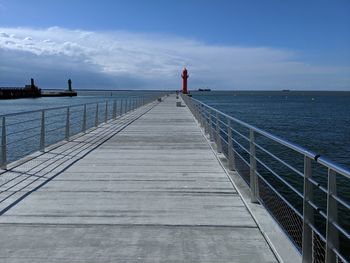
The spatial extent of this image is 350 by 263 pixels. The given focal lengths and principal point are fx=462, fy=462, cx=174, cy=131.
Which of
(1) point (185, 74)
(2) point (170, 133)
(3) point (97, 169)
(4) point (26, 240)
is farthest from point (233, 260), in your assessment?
(1) point (185, 74)

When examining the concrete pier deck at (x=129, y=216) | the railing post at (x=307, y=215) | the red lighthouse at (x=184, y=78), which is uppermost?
the red lighthouse at (x=184, y=78)

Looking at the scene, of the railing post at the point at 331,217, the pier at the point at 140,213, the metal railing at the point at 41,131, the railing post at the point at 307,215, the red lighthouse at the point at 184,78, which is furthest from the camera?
the red lighthouse at the point at 184,78

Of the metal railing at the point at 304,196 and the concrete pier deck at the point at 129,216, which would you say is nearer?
the metal railing at the point at 304,196

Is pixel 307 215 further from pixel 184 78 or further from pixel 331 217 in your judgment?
pixel 184 78

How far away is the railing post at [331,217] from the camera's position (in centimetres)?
308

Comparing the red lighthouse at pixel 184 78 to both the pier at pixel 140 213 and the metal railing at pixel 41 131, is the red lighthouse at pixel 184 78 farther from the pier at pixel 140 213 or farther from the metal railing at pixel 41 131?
the pier at pixel 140 213

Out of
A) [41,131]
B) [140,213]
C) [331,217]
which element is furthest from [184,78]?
[331,217]

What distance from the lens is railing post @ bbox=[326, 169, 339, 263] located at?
121 inches

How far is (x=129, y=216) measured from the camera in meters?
5.14

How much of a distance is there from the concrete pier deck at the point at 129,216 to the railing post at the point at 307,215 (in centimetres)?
37

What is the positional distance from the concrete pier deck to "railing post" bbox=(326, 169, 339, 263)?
32.5 inches

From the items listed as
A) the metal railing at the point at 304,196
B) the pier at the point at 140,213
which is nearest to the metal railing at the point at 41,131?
the pier at the point at 140,213

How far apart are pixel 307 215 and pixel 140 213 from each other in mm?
2123

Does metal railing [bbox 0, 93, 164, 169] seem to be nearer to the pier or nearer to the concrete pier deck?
the pier
